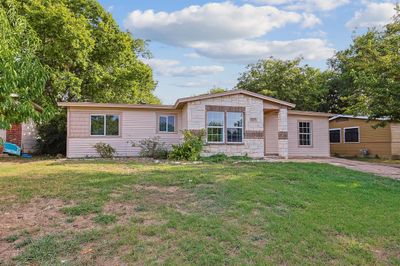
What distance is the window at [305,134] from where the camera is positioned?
16.6 m

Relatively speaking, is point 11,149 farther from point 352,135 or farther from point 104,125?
point 352,135

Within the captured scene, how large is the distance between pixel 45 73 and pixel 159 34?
44.1 ft

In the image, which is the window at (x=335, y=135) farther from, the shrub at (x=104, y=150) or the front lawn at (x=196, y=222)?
the shrub at (x=104, y=150)

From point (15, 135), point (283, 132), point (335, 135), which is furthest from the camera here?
point (335, 135)

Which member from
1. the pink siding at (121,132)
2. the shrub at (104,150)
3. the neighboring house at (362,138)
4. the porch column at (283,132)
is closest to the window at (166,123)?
the pink siding at (121,132)

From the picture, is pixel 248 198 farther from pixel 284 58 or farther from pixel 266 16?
pixel 284 58

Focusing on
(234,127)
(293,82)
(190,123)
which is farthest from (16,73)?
(293,82)

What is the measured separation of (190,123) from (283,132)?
485cm

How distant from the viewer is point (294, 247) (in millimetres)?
3668

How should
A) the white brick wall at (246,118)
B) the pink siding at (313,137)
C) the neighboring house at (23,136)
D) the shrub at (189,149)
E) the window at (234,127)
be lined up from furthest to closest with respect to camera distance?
1. the neighboring house at (23,136)
2. the pink siding at (313,137)
3. the window at (234,127)
4. the white brick wall at (246,118)
5. the shrub at (189,149)

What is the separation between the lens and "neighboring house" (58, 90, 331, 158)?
1380 cm

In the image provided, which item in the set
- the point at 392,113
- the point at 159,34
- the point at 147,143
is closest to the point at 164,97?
the point at 159,34

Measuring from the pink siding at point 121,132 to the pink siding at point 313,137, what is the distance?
625 centimetres

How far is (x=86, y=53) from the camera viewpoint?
17781 mm
